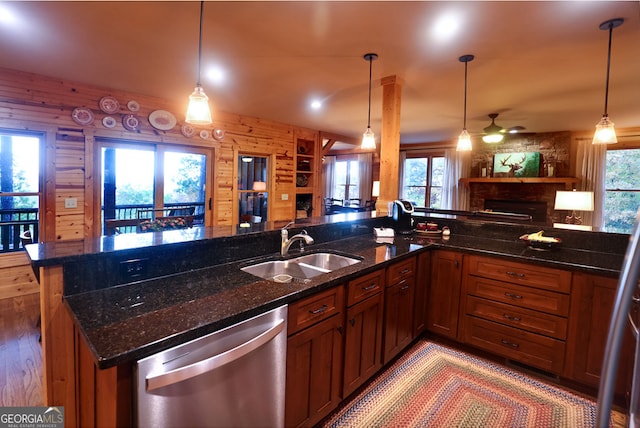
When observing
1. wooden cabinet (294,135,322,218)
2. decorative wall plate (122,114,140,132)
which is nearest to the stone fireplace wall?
wooden cabinet (294,135,322,218)

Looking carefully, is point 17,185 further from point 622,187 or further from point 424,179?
point 622,187

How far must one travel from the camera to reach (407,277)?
245cm

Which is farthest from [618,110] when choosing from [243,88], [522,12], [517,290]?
[243,88]

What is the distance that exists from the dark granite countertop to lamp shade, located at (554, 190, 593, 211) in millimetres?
2739

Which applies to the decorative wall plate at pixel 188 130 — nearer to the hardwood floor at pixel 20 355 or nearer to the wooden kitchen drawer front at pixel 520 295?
the hardwood floor at pixel 20 355

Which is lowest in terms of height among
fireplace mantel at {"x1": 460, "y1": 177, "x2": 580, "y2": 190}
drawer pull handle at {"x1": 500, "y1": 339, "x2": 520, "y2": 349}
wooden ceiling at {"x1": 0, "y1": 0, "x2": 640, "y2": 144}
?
drawer pull handle at {"x1": 500, "y1": 339, "x2": 520, "y2": 349}

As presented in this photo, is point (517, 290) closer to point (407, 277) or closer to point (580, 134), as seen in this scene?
point (407, 277)

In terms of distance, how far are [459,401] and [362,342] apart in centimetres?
77

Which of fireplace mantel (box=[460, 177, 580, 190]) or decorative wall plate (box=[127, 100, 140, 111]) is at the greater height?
decorative wall plate (box=[127, 100, 140, 111])

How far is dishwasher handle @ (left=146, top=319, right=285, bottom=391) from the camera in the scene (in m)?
1.03

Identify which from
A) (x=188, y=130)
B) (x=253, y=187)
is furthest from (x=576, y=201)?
(x=188, y=130)

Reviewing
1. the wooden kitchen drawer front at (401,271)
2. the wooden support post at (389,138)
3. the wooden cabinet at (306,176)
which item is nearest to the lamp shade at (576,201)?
the wooden support post at (389,138)

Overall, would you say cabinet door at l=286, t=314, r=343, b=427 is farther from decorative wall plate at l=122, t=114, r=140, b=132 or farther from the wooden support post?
decorative wall plate at l=122, t=114, r=140, b=132

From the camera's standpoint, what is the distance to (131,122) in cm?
428
